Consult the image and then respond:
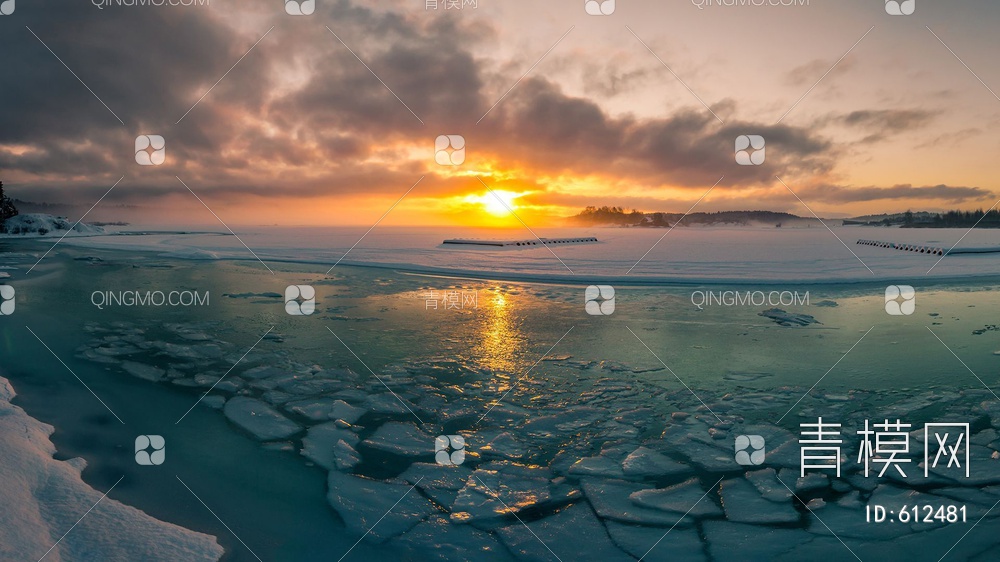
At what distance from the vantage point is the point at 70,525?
150 inches

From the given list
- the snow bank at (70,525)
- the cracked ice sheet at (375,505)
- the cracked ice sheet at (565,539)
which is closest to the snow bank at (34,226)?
the snow bank at (70,525)

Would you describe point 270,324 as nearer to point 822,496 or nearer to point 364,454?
point 364,454

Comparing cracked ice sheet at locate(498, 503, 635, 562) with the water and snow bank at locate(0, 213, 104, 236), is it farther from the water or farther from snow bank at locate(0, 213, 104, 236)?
snow bank at locate(0, 213, 104, 236)

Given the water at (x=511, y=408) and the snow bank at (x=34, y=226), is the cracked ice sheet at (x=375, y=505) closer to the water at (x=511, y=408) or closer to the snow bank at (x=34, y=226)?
the water at (x=511, y=408)

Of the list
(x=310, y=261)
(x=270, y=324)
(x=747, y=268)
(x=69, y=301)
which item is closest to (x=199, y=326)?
(x=270, y=324)

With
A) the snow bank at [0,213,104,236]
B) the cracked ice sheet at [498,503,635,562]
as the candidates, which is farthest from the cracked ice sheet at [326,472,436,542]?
the snow bank at [0,213,104,236]

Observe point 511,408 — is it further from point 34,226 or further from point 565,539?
point 34,226

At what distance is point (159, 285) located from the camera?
655 inches

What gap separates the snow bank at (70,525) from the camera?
352 centimetres

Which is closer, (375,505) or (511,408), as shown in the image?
(375,505)

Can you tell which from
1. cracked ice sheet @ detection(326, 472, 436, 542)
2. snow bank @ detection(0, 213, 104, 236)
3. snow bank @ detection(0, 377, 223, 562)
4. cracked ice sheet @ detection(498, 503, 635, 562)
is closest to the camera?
snow bank @ detection(0, 377, 223, 562)

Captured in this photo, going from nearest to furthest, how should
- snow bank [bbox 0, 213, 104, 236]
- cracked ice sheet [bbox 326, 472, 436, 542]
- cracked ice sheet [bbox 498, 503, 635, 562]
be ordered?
cracked ice sheet [bbox 498, 503, 635, 562] < cracked ice sheet [bbox 326, 472, 436, 542] < snow bank [bbox 0, 213, 104, 236]

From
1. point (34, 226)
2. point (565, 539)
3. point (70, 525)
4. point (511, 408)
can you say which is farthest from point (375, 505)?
point (34, 226)

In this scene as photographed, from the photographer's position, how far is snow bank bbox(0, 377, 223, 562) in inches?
138
